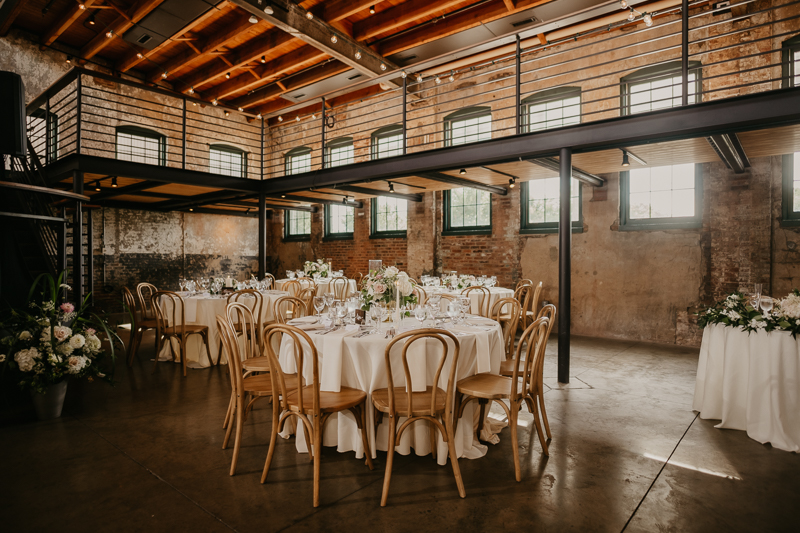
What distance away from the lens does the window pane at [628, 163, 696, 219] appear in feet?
22.2

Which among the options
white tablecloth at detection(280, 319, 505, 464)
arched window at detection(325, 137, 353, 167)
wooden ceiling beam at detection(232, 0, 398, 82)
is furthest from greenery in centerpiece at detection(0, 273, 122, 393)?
arched window at detection(325, 137, 353, 167)

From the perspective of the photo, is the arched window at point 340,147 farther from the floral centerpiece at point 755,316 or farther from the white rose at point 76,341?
the floral centerpiece at point 755,316

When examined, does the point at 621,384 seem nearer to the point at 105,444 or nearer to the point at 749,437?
the point at 749,437

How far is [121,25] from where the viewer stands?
7570mm

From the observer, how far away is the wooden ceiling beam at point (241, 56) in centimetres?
823

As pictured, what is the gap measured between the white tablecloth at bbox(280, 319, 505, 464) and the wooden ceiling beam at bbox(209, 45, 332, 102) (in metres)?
7.37

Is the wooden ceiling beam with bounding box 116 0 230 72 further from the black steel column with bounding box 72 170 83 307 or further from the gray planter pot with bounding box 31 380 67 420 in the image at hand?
the gray planter pot with bounding box 31 380 67 420

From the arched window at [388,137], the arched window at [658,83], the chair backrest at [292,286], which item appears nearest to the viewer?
the arched window at [658,83]

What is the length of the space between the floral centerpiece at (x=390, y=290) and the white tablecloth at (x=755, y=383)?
2567 mm

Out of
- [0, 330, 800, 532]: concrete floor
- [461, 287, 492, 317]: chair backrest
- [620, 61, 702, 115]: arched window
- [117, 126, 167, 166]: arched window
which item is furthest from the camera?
[117, 126, 167, 166]: arched window

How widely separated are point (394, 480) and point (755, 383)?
111 inches

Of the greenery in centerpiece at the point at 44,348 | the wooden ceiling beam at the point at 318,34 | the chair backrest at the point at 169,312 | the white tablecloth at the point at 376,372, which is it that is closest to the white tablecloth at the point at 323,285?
the chair backrest at the point at 169,312

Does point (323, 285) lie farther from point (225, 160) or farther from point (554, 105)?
point (225, 160)

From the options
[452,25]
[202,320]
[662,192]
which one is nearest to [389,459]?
[202,320]
